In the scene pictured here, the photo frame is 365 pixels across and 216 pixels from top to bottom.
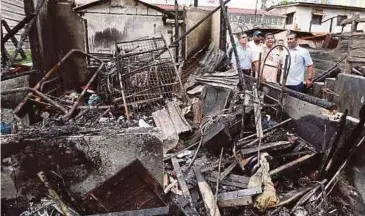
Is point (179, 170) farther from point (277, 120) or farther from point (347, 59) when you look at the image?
point (347, 59)

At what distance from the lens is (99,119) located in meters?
6.99

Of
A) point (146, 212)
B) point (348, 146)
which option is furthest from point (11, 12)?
point (348, 146)

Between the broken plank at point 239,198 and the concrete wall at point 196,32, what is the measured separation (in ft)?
25.2

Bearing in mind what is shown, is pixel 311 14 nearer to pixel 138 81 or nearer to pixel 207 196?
pixel 138 81

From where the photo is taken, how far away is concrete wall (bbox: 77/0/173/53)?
11.3m

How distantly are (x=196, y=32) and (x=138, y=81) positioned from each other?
4.62 metres

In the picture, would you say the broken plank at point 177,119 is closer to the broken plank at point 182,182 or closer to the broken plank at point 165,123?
the broken plank at point 165,123

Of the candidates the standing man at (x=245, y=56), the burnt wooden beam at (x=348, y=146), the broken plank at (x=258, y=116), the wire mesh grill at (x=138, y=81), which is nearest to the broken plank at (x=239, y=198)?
the broken plank at (x=258, y=116)

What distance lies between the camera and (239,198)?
170 inches

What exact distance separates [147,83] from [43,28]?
3439 mm

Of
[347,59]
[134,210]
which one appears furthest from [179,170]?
[347,59]

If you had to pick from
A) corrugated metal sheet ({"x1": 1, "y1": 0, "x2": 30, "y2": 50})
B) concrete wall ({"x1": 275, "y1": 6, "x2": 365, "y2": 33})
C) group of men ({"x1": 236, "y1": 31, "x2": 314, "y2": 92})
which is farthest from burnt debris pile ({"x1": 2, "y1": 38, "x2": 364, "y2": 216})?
concrete wall ({"x1": 275, "y1": 6, "x2": 365, "y2": 33})

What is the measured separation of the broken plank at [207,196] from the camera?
420 centimetres

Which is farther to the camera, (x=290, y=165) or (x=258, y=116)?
(x=258, y=116)
